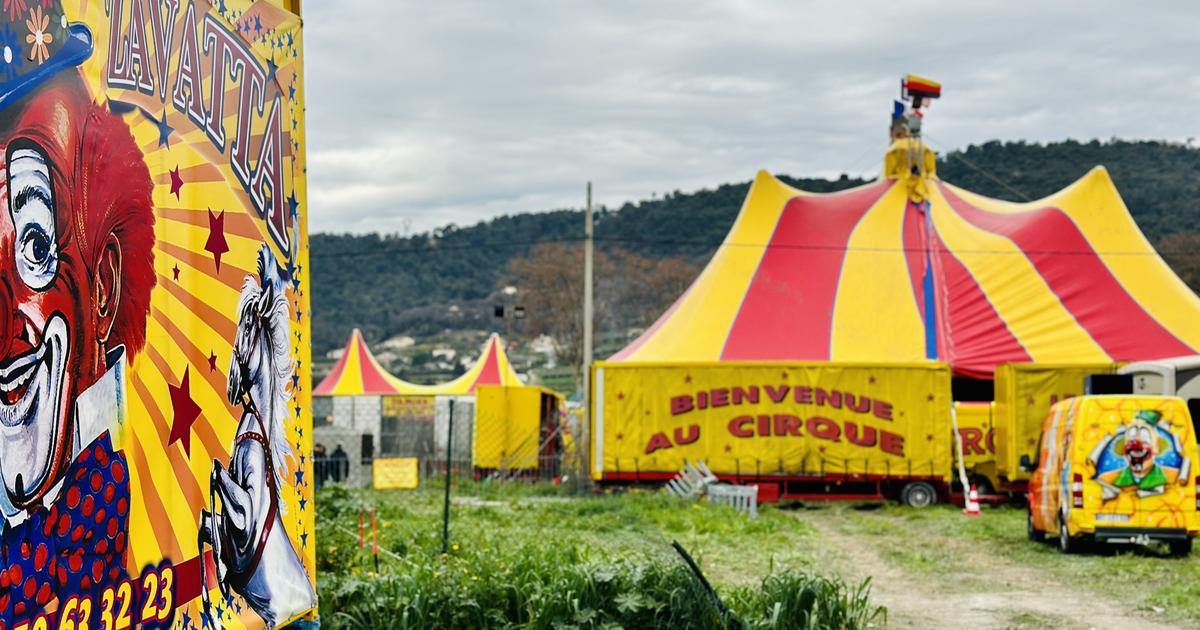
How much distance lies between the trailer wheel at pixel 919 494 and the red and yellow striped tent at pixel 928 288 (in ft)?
7.28

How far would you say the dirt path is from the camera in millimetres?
10367

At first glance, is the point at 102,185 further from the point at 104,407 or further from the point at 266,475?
the point at 266,475

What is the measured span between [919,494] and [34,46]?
20743 mm

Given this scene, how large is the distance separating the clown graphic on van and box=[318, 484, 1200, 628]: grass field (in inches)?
29.8

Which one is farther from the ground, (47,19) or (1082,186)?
(1082,186)

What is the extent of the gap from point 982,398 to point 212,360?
23.2m

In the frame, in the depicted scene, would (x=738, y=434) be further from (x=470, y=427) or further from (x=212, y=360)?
(x=212, y=360)

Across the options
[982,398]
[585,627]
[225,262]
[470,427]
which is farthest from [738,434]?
[225,262]

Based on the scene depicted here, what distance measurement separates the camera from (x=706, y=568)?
41.9 ft

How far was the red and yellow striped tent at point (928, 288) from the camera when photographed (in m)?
23.5

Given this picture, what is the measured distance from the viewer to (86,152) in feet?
10.4

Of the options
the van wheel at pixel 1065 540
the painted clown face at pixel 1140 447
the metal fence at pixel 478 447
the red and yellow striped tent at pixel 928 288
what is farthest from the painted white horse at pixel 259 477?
the metal fence at pixel 478 447

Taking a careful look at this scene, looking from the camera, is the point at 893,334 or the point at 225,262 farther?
the point at 893,334

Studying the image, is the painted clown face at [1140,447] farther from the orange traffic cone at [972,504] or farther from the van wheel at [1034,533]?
the orange traffic cone at [972,504]
